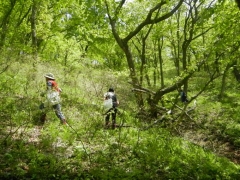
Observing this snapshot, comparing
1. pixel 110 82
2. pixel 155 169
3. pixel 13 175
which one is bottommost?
pixel 155 169

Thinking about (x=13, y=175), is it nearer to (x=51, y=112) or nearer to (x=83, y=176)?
(x=83, y=176)

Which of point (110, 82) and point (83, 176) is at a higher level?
A: point (110, 82)

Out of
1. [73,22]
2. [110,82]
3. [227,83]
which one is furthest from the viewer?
[227,83]

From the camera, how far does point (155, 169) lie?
257 inches

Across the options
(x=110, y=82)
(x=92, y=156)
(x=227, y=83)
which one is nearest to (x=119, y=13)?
(x=110, y=82)

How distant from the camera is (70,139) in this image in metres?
7.38

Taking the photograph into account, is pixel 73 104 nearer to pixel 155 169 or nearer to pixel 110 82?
pixel 110 82

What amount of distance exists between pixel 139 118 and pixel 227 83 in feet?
51.2

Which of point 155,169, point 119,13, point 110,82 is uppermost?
point 119,13

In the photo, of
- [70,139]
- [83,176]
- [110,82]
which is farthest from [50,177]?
[110,82]

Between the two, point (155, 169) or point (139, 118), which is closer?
point (155, 169)

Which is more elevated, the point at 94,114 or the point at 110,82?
the point at 110,82

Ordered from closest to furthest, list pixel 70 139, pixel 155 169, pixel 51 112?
pixel 155 169 < pixel 70 139 < pixel 51 112

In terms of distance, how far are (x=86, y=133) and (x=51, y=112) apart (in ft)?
8.68
